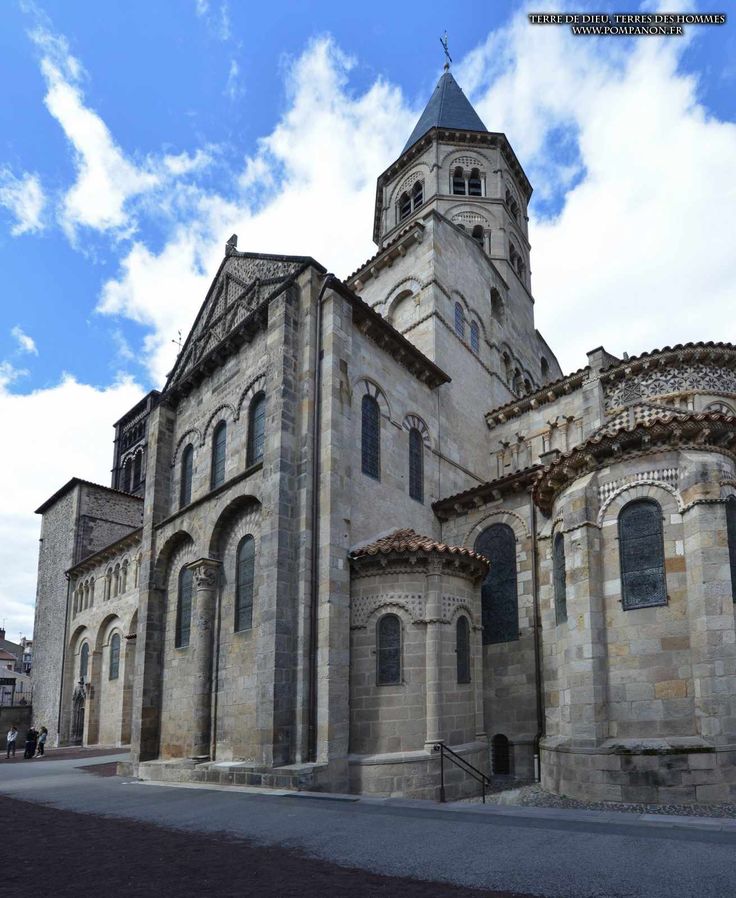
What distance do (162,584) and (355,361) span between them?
906cm

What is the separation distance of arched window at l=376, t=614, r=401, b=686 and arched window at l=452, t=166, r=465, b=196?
22.1 metres

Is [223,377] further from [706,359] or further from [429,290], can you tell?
[706,359]

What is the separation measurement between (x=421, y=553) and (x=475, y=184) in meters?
21.5

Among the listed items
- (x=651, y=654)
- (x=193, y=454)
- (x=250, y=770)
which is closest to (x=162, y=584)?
(x=193, y=454)

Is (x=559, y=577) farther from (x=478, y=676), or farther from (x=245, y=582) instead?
(x=245, y=582)

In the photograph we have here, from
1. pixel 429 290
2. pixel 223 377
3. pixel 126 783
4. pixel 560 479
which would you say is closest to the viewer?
pixel 560 479

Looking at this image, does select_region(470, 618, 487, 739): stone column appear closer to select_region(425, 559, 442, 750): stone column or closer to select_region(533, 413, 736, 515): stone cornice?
select_region(425, 559, 442, 750): stone column

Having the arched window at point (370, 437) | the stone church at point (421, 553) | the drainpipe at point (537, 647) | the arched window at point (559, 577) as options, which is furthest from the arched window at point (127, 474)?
the arched window at point (559, 577)

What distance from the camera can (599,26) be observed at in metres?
17.0

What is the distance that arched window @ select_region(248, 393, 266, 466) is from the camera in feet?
63.5

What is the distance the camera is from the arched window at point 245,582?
18.2 metres

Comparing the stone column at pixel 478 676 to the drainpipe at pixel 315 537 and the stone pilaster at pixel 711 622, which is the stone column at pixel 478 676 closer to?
the drainpipe at pixel 315 537

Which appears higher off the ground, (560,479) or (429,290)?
(429,290)

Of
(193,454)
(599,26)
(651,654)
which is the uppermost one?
(599,26)
